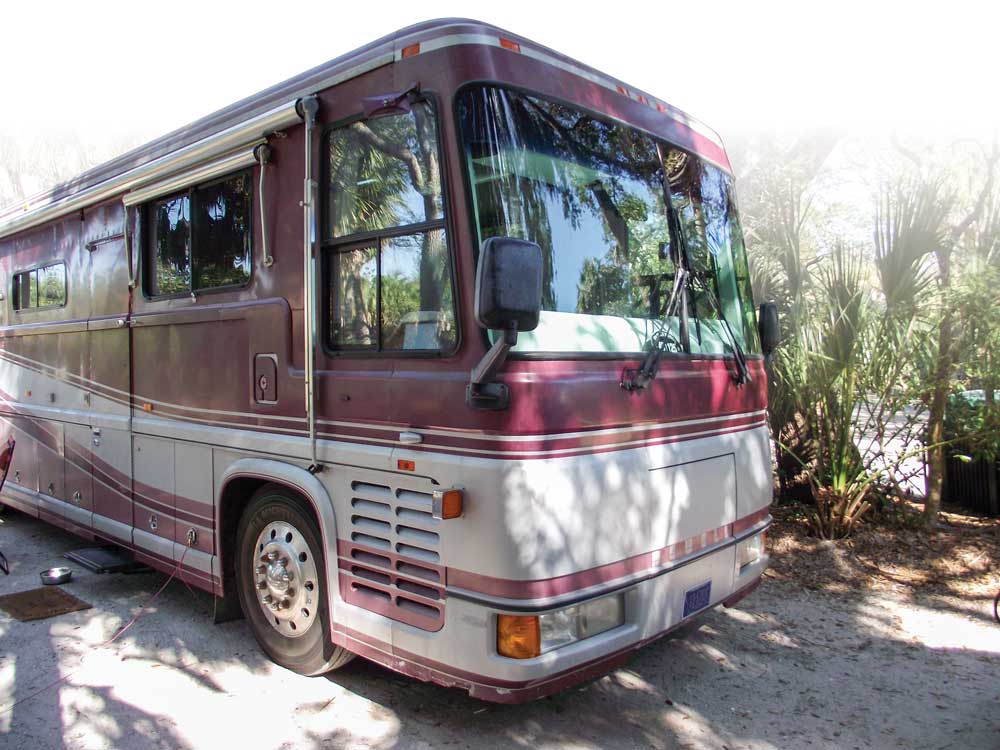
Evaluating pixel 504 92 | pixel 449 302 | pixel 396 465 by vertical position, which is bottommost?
pixel 396 465

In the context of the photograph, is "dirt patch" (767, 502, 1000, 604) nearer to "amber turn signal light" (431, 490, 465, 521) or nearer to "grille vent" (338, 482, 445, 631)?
"grille vent" (338, 482, 445, 631)

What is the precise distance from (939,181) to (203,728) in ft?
21.5

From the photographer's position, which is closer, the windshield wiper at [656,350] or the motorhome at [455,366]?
the motorhome at [455,366]

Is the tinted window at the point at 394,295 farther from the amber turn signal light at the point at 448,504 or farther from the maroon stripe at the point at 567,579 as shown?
the maroon stripe at the point at 567,579

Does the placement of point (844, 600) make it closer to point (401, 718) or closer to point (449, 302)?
point (401, 718)

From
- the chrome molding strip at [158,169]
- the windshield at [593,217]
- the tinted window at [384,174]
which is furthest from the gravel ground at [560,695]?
the chrome molding strip at [158,169]

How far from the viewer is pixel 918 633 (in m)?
4.93

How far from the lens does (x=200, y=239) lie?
15.6ft

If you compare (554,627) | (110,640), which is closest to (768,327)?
(554,627)

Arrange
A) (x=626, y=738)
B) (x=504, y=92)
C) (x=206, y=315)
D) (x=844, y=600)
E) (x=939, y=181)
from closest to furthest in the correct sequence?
(x=504, y=92) → (x=626, y=738) → (x=206, y=315) → (x=844, y=600) → (x=939, y=181)

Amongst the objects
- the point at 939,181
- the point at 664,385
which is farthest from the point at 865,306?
the point at 664,385

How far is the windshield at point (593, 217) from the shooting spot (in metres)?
3.29

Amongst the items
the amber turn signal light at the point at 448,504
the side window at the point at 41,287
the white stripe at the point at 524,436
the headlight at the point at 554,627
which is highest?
the side window at the point at 41,287

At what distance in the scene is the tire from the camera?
3.96 meters
